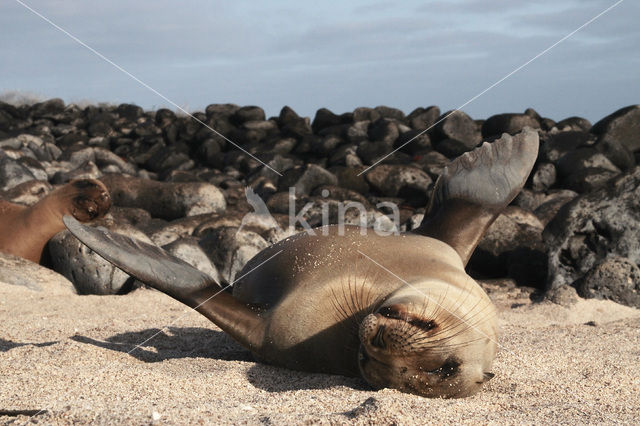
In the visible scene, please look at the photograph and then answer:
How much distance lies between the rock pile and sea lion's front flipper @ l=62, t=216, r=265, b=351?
342 cm

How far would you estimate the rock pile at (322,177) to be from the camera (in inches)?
295

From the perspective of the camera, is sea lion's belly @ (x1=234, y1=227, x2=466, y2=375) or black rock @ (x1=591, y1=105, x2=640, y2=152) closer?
sea lion's belly @ (x1=234, y1=227, x2=466, y2=375)

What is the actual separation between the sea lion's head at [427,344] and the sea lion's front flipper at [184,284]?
0.80 m

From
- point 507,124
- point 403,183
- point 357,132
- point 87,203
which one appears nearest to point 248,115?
point 357,132

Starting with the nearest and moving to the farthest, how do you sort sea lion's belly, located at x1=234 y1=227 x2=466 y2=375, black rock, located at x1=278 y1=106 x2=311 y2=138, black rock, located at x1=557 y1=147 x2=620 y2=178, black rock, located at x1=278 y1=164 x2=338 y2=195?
1. sea lion's belly, located at x1=234 y1=227 x2=466 y2=375
2. black rock, located at x1=557 y1=147 x2=620 y2=178
3. black rock, located at x1=278 y1=164 x2=338 y2=195
4. black rock, located at x1=278 y1=106 x2=311 y2=138

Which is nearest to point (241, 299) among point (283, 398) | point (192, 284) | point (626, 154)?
point (192, 284)

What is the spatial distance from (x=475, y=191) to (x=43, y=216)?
16.7 feet

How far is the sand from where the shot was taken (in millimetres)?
2828

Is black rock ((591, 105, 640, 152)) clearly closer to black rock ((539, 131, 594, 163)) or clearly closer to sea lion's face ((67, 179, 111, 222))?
black rock ((539, 131, 594, 163))

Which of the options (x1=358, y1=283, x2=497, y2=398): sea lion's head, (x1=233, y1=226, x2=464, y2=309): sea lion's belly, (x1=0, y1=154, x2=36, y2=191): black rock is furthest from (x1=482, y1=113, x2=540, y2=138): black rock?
(x1=358, y1=283, x2=497, y2=398): sea lion's head

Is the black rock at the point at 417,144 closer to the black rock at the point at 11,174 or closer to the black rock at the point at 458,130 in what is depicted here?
the black rock at the point at 458,130

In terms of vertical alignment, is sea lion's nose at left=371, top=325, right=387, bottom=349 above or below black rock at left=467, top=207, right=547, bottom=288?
above

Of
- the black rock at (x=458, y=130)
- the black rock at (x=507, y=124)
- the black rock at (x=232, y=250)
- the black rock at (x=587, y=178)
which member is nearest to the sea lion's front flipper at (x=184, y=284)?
the black rock at (x=232, y=250)

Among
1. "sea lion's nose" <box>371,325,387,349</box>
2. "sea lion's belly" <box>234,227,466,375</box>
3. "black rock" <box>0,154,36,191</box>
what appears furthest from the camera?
"black rock" <box>0,154,36,191</box>
